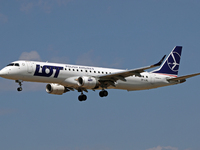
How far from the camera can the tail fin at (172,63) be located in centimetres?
6088

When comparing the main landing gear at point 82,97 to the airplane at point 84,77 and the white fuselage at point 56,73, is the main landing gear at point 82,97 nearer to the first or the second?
the airplane at point 84,77

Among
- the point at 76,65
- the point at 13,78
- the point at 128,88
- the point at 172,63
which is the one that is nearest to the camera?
the point at 13,78

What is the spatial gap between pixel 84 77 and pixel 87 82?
713mm

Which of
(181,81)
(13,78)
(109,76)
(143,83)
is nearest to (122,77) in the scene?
(109,76)

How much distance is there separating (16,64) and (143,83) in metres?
17.1

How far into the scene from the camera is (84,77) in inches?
2045

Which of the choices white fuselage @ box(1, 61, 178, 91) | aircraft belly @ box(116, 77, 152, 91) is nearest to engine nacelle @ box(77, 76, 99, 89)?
white fuselage @ box(1, 61, 178, 91)

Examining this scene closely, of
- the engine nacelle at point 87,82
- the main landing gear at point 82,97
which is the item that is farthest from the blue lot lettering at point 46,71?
the main landing gear at point 82,97

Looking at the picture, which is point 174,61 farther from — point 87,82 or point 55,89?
point 55,89

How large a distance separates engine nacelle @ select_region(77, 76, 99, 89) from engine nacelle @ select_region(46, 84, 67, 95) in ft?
16.4

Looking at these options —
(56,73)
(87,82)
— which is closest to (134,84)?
(87,82)

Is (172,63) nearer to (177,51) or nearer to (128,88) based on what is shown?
(177,51)

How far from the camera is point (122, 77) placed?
2095 inches

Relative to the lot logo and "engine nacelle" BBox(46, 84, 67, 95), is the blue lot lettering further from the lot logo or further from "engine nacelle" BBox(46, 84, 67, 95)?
the lot logo
